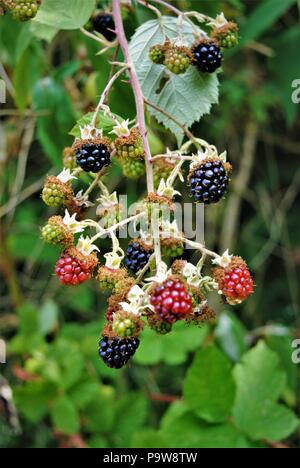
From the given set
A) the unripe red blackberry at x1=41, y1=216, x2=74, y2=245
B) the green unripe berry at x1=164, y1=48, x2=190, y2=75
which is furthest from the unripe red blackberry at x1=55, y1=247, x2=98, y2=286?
the green unripe berry at x1=164, y1=48, x2=190, y2=75

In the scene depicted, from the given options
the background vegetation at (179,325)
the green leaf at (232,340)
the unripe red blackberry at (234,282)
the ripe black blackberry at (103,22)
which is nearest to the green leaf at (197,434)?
the background vegetation at (179,325)

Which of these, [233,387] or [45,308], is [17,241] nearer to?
[45,308]

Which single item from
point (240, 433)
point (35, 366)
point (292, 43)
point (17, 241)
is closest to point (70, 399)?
point (35, 366)

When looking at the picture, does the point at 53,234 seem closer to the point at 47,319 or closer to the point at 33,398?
the point at 33,398


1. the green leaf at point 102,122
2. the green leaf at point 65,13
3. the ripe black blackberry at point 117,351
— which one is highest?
the green leaf at point 65,13

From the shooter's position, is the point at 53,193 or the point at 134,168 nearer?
the point at 53,193

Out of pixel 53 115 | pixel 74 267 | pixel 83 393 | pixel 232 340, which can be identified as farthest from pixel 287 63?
pixel 74 267

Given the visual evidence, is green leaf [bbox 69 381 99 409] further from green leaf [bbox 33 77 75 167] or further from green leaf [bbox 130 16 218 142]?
green leaf [bbox 130 16 218 142]

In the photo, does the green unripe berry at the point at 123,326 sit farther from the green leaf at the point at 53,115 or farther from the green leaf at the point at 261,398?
the green leaf at the point at 53,115
